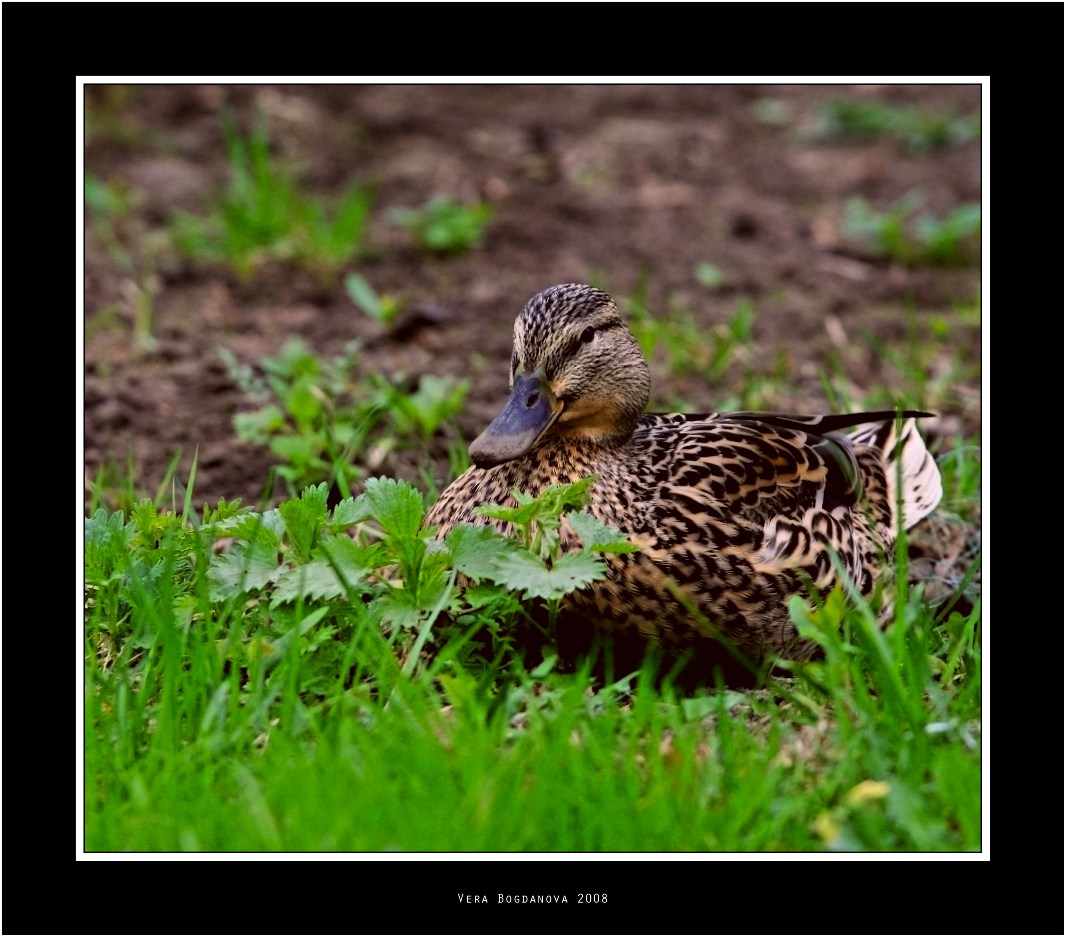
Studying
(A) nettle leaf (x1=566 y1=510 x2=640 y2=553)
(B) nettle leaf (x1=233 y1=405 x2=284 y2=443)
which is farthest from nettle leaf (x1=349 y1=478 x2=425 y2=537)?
(B) nettle leaf (x1=233 y1=405 x2=284 y2=443)

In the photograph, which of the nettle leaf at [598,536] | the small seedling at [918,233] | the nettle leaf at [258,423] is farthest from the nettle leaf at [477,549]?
the small seedling at [918,233]

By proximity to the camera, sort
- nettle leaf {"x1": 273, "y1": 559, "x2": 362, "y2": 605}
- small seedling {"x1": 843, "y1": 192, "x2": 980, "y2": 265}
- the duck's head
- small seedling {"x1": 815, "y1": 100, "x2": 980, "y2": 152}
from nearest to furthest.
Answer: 1. nettle leaf {"x1": 273, "y1": 559, "x2": 362, "y2": 605}
2. the duck's head
3. small seedling {"x1": 843, "y1": 192, "x2": 980, "y2": 265}
4. small seedling {"x1": 815, "y1": 100, "x2": 980, "y2": 152}

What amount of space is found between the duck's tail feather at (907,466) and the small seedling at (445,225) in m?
2.60

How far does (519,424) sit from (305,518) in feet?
1.98

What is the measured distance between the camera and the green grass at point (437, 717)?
9.61ft

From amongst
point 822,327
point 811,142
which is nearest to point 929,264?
point 822,327

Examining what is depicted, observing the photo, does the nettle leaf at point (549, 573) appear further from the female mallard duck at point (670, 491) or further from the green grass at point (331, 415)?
the green grass at point (331, 415)

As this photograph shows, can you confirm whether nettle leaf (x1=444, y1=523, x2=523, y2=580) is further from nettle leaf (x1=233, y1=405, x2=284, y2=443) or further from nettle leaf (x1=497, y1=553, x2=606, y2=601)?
nettle leaf (x1=233, y1=405, x2=284, y2=443)

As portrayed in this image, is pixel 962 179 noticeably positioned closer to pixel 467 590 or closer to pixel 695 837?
pixel 467 590

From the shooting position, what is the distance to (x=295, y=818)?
2.90 metres

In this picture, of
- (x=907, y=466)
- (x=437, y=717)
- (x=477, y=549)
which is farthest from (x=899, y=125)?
(x=437, y=717)

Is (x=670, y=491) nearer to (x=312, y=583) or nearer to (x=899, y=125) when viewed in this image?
(x=312, y=583)

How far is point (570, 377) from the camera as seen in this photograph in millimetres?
3846

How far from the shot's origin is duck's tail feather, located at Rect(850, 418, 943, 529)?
4379 millimetres
